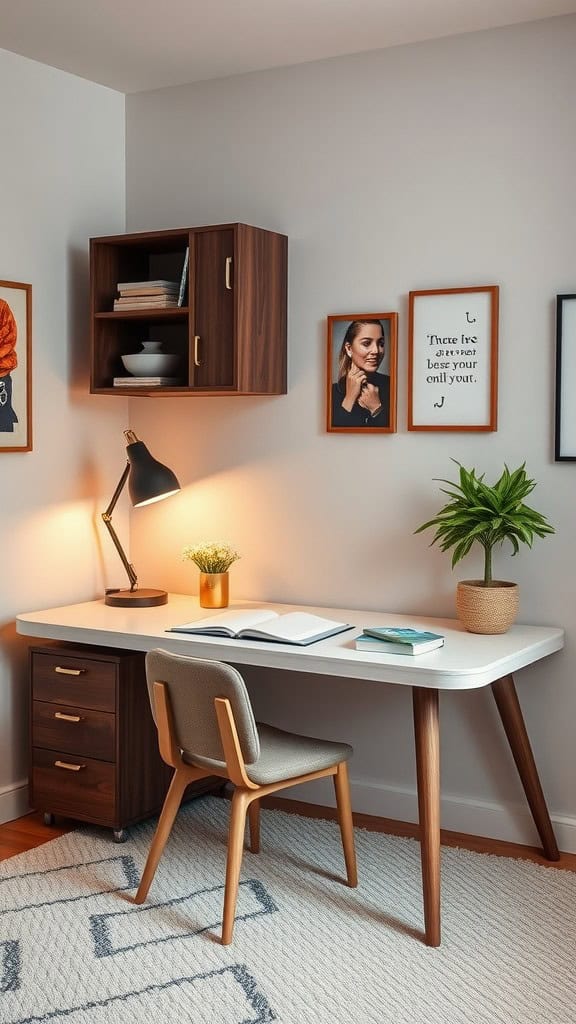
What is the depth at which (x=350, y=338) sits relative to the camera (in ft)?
12.1

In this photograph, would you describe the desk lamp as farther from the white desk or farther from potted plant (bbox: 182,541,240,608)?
potted plant (bbox: 182,541,240,608)

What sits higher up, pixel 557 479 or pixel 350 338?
pixel 350 338

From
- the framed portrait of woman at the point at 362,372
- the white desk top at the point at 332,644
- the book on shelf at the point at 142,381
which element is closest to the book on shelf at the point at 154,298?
the book on shelf at the point at 142,381

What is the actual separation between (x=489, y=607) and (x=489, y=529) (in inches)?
9.1

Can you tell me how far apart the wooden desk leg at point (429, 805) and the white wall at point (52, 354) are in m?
1.58

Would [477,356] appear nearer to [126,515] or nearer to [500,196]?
[500,196]

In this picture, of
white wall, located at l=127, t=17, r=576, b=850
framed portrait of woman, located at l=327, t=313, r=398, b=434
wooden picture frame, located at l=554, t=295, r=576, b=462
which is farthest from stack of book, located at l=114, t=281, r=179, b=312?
wooden picture frame, located at l=554, t=295, r=576, b=462

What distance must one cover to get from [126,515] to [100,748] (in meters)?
1.08

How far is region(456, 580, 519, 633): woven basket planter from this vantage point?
126 inches

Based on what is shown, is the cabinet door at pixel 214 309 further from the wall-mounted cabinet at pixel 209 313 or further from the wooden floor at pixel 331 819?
the wooden floor at pixel 331 819

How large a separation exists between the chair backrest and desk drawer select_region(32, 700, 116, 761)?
2.00 ft

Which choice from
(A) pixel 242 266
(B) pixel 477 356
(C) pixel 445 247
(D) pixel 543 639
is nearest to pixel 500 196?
(C) pixel 445 247

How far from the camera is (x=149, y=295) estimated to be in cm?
374

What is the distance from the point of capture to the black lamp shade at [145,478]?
3.74 meters
